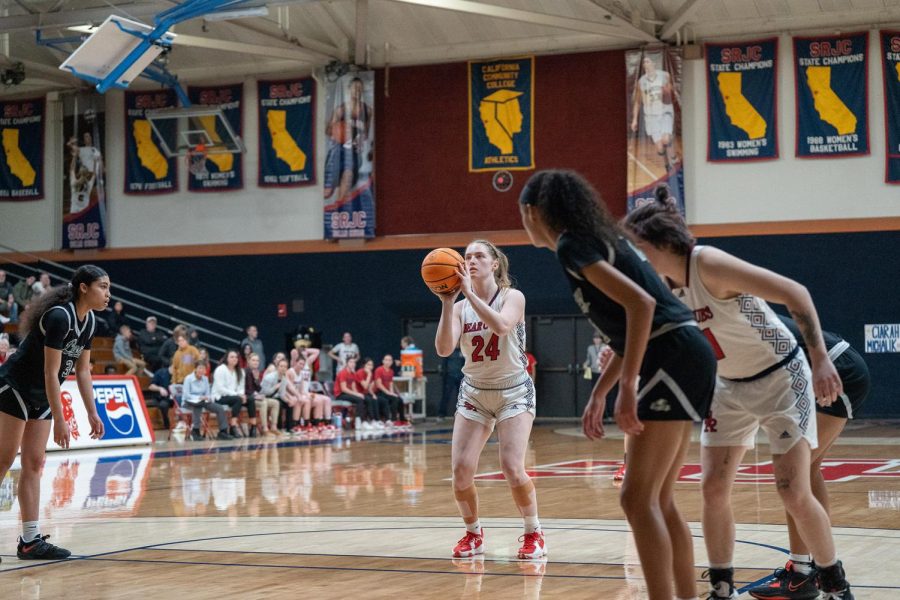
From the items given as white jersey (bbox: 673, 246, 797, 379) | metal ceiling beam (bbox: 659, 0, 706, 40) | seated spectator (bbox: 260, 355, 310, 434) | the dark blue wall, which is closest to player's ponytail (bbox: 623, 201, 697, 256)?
white jersey (bbox: 673, 246, 797, 379)

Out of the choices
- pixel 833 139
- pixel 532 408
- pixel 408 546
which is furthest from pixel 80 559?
pixel 833 139

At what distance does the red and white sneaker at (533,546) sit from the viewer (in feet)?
20.6

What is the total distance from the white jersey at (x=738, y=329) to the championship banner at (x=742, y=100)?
17.9 meters

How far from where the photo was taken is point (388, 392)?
71.2 feet

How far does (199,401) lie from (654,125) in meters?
10.2

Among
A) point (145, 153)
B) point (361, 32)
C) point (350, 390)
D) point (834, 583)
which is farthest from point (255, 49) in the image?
point (834, 583)

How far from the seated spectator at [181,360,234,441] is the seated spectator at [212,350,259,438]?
0.45 feet

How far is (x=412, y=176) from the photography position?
24094 mm

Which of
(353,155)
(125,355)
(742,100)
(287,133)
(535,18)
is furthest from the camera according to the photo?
(287,133)

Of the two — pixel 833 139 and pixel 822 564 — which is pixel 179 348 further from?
pixel 822 564

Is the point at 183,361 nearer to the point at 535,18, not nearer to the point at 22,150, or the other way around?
the point at 535,18

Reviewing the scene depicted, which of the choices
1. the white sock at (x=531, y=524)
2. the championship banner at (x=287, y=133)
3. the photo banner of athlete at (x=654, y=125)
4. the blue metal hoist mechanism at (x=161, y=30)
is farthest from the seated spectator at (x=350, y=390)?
the white sock at (x=531, y=524)

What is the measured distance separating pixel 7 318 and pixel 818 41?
Result: 51.8 ft

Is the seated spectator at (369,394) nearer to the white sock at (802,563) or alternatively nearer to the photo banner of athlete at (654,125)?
the photo banner of athlete at (654,125)
